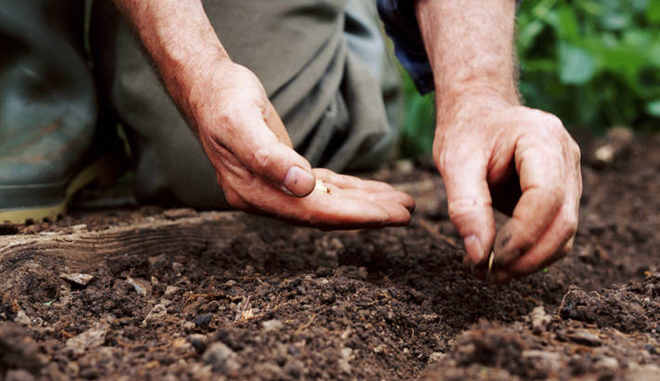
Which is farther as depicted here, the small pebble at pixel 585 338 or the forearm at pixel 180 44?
the forearm at pixel 180 44

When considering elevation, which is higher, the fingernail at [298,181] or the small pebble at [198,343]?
the fingernail at [298,181]

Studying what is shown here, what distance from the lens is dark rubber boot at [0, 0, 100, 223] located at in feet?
4.55

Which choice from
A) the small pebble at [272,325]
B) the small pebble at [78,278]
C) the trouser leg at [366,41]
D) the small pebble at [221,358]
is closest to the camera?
the small pebble at [221,358]

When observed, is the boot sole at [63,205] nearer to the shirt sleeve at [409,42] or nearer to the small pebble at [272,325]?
the small pebble at [272,325]

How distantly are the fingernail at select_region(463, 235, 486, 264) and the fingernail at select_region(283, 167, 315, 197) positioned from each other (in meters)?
0.30

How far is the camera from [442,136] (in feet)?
3.81

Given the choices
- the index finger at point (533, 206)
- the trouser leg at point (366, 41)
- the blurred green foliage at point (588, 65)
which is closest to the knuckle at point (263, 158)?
the index finger at point (533, 206)

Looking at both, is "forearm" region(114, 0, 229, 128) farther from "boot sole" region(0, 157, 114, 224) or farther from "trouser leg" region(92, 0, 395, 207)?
"boot sole" region(0, 157, 114, 224)

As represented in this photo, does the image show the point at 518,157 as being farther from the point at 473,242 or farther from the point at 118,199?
the point at 118,199

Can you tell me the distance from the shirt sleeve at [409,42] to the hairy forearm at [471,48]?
0.16 metres

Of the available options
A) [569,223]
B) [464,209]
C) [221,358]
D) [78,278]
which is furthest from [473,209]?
[78,278]

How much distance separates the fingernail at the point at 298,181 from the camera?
98cm

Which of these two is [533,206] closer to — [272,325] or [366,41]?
[272,325]

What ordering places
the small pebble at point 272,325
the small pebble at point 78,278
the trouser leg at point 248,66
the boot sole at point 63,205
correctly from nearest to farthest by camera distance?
the small pebble at point 272,325 → the small pebble at point 78,278 → the boot sole at point 63,205 → the trouser leg at point 248,66
